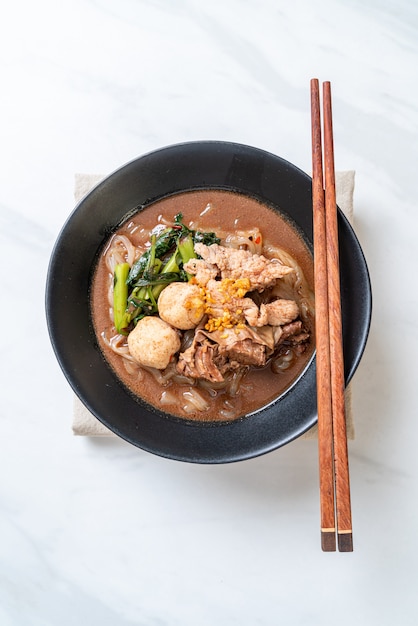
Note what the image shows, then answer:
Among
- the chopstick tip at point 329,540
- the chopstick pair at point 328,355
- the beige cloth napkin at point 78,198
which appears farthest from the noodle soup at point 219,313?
the chopstick tip at point 329,540

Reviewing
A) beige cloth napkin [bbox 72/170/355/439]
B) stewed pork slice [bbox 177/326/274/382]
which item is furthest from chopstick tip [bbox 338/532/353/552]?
stewed pork slice [bbox 177/326/274/382]

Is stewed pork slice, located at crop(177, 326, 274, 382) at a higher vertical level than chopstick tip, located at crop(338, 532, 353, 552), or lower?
higher

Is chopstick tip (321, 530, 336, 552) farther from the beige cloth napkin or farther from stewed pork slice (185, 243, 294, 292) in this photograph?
stewed pork slice (185, 243, 294, 292)

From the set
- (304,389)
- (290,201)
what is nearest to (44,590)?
(304,389)

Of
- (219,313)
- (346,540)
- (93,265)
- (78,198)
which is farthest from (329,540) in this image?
(78,198)

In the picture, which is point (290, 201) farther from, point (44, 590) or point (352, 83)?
point (44, 590)
